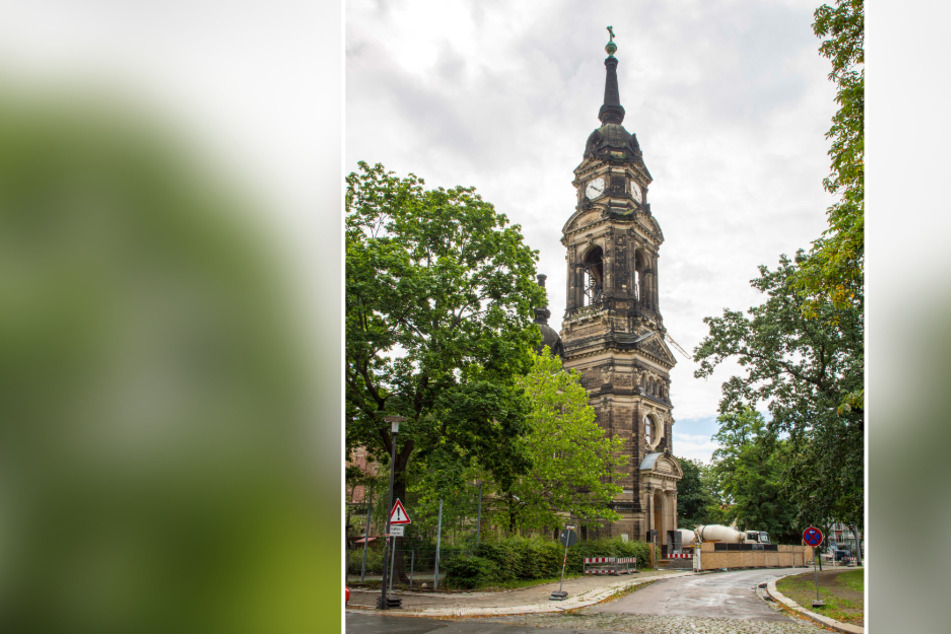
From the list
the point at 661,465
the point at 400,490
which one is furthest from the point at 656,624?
the point at 661,465

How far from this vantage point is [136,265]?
375 cm

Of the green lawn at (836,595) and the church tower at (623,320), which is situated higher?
the church tower at (623,320)

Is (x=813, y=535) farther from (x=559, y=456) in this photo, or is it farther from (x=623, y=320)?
(x=623, y=320)

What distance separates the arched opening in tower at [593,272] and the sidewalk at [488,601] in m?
22.6

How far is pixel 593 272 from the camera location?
39.5 m

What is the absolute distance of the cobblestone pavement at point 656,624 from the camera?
10117 millimetres

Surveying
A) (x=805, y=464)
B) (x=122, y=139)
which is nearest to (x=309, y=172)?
(x=122, y=139)

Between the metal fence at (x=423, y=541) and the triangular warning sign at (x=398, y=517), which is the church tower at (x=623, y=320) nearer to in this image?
the metal fence at (x=423, y=541)

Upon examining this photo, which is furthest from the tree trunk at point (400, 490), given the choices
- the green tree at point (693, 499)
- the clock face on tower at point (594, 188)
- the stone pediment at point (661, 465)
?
the green tree at point (693, 499)

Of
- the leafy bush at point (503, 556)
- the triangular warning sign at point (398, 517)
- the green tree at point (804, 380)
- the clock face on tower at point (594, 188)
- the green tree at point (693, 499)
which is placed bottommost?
the green tree at point (693, 499)

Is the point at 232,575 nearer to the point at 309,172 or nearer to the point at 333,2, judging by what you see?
the point at 309,172

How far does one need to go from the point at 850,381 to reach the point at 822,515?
4.64 metres

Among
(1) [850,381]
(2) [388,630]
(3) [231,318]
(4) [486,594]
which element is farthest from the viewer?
(4) [486,594]

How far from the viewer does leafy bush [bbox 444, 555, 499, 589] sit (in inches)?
651
